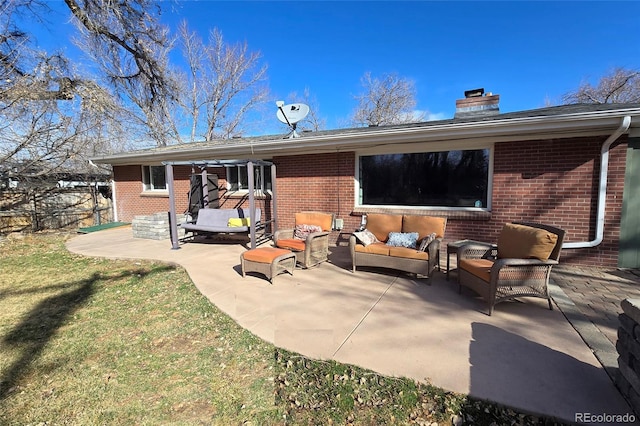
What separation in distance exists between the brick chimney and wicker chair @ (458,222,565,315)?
500 cm

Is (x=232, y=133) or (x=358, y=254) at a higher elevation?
(x=232, y=133)

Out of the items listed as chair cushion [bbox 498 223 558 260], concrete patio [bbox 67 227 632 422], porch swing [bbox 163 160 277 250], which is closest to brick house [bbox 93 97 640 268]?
porch swing [bbox 163 160 277 250]

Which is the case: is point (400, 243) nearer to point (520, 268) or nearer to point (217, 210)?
point (520, 268)

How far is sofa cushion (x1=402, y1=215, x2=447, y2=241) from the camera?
4.82 metres

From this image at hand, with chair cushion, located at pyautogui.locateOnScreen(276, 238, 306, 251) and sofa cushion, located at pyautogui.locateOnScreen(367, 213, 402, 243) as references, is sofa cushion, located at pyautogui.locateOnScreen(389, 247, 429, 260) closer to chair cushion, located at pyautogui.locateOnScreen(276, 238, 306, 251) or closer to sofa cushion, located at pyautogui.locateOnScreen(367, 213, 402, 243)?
sofa cushion, located at pyautogui.locateOnScreen(367, 213, 402, 243)

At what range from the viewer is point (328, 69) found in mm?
14164

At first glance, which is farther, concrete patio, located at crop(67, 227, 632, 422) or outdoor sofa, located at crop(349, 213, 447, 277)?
outdoor sofa, located at crop(349, 213, 447, 277)

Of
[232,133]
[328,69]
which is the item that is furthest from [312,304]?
[232,133]

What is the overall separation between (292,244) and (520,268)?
3545mm

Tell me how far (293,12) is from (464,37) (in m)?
6.62

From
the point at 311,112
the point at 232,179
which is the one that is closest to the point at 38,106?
the point at 232,179

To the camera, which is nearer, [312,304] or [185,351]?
[185,351]

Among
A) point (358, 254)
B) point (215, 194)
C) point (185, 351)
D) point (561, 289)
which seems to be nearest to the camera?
point (185, 351)

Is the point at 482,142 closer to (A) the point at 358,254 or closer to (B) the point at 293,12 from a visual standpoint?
(A) the point at 358,254
